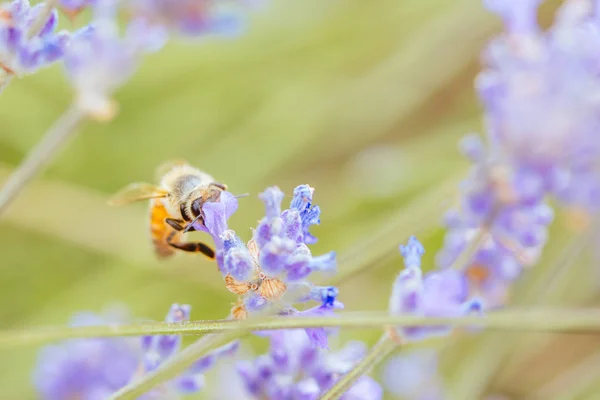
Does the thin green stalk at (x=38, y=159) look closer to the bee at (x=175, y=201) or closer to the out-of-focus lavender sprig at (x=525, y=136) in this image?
the bee at (x=175, y=201)

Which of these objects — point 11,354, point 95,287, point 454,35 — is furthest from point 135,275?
point 454,35

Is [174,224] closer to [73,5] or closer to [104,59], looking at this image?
[73,5]

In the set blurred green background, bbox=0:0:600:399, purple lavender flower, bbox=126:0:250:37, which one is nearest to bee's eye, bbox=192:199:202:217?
purple lavender flower, bbox=126:0:250:37

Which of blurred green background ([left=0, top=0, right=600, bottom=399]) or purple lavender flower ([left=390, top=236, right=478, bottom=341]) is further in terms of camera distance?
blurred green background ([left=0, top=0, right=600, bottom=399])

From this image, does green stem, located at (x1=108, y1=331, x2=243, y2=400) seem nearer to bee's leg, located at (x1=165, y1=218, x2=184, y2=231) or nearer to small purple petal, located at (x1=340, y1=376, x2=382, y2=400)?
small purple petal, located at (x1=340, y1=376, x2=382, y2=400)

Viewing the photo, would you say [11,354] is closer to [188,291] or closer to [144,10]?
[188,291]

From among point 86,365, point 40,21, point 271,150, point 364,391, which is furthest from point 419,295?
point 271,150
